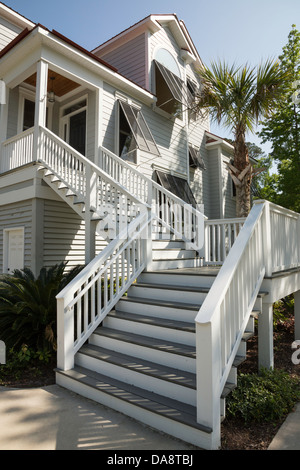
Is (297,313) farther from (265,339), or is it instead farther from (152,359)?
(152,359)

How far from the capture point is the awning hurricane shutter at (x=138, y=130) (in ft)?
26.9

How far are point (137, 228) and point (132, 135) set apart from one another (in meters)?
4.50

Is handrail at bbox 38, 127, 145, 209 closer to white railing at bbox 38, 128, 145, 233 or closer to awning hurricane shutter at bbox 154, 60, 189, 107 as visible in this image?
white railing at bbox 38, 128, 145, 233

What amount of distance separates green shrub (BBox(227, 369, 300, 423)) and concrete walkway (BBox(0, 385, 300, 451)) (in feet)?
0.40

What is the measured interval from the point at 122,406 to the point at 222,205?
37.7ft

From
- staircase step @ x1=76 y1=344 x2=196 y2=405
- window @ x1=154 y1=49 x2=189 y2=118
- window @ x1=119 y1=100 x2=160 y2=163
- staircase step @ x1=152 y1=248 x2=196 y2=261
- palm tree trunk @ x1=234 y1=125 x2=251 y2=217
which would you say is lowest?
staircase step @ x1=76 y1=344 x2=196 y2=405

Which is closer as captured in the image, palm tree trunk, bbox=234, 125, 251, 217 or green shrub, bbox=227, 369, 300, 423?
green shrub, bbox=227, 369, 300, 423

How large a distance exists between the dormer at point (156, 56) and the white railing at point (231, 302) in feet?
24.4

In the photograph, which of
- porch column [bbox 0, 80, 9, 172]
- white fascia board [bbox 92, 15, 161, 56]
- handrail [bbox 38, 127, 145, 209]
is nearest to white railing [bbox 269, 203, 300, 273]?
handrail [bbox 38, 127, 145, 209]

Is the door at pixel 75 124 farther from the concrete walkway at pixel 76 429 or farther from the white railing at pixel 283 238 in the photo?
the concrete walkway at pixel 76 429

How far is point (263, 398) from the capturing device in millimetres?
3012

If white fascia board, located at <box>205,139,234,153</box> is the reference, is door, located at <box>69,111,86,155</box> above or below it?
below

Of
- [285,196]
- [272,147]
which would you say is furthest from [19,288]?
[272,147]

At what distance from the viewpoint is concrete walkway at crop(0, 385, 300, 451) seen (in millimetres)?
2385
